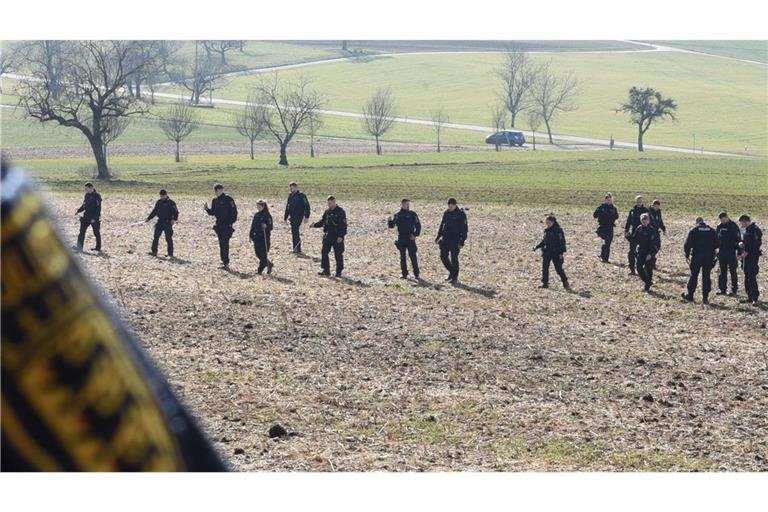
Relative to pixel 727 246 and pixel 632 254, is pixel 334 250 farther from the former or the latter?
pixel 727 246

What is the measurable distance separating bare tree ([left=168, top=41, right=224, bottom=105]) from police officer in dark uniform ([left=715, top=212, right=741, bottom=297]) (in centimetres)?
8641

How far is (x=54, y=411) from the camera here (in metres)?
1.05

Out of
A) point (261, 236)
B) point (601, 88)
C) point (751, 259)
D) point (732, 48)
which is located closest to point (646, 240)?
point (751, 259)

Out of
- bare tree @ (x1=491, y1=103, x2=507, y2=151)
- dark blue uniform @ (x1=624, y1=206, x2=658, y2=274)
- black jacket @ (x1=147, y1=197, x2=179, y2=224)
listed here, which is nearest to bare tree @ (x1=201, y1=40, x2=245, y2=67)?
bare tree @ (x1=491, y1=103, x2=507, y2=151)

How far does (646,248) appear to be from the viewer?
22703mm

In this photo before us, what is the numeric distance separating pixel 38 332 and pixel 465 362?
1489 centimetres

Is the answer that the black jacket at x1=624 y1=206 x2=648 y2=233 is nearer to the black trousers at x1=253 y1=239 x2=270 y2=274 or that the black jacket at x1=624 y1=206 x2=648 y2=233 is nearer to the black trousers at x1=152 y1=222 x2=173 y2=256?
the black trousers at x1=253 y1=239 x2=270 y2=274

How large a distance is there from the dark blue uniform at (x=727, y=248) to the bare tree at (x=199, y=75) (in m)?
86.4

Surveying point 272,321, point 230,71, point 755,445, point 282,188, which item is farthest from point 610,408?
point 230,71

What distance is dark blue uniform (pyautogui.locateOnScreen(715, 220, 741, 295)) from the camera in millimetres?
21953

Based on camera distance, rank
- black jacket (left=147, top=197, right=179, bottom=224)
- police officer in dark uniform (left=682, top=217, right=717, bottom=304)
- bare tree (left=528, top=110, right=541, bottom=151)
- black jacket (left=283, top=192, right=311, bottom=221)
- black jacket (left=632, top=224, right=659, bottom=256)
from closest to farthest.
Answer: police officer in dark uniform (left=682, top=217, right=717, bottom=304), black jacket (left=632, top=224, right=659, bottom=256), black jacket (left=147, top=197, right=179, bottom=224), black jacket (left=283, top=192, right=311, bottom=221), bare tree (left=528, top=110, right=541, bottom=151)

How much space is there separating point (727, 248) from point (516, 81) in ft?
331

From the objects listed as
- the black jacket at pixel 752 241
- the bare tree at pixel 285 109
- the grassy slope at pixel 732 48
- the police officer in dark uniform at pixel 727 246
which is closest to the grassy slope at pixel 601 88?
the grassy slope at pixel 732 48

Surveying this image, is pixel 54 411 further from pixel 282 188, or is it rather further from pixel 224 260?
pixel 282 188
